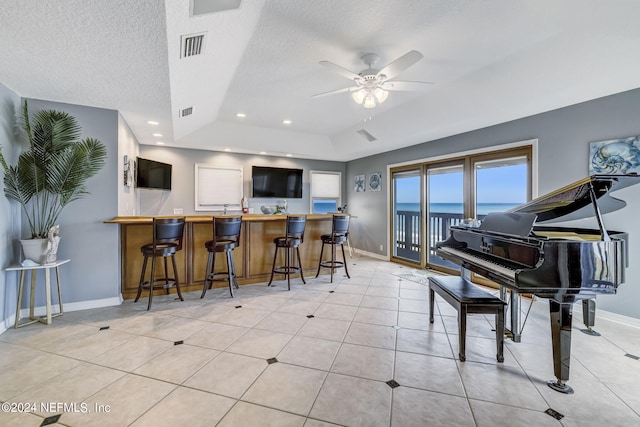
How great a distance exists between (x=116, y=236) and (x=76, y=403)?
213cm

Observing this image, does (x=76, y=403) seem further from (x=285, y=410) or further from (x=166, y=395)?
(x=285, y=410)

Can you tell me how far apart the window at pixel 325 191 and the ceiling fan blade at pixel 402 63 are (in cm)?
467

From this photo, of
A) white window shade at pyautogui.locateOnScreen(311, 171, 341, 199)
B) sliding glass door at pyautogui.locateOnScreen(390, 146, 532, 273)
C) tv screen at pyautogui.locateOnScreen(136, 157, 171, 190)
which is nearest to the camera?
sliding glass door at pyautogui.locateOnScreen(390, 146, 532, 273)

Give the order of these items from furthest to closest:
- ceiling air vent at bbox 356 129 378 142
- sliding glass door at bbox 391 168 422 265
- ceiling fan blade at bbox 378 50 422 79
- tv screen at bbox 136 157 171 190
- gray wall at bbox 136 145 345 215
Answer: sliding glass door at bbox 391 168 422 265, gray wall at bbox 136 145 345 215, ceiling air vent at bbox 356 129 378 142, tv screen at bbox 136 157 171 190, ceiling fan blade at bbox 378 50 422 79

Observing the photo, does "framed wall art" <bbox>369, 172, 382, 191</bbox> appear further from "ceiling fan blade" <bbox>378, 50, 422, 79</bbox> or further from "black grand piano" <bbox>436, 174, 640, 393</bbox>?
"black grand piano" <bbox>436, 174, 640, 393</bbox>

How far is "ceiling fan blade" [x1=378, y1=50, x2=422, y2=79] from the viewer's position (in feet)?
7.40

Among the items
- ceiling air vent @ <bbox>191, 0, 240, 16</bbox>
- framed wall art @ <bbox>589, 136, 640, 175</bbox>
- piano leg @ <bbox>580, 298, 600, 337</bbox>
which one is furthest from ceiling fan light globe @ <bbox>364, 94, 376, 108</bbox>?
piano leg @ <bbox>580, 298, 600, 337</bbox>

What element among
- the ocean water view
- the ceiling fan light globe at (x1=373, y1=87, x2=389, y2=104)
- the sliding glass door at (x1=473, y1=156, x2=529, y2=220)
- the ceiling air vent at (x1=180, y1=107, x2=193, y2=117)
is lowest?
the ocean water view

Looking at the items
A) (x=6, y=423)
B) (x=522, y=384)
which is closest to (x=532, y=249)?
(x=522, y=384)

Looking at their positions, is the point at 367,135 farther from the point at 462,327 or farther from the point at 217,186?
the point at 462,327

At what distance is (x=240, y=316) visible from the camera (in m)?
3.09

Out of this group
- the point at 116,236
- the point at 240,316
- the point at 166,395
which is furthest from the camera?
the point at 116,236

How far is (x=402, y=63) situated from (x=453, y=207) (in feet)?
10.8

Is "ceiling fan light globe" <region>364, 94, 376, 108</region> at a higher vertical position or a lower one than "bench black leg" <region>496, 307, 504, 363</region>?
higher
